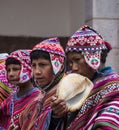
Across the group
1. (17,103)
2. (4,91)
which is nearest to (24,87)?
(17,103)

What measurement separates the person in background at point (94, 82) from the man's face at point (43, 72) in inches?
16.6

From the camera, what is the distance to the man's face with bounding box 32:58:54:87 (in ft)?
12.0

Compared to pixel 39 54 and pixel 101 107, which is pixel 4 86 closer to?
pixel 39 54

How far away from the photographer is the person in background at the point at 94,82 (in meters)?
2.95

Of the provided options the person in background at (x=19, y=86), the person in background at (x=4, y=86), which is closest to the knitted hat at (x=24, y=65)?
the person in background at (x=19, y=86)

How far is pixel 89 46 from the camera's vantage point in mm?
3195

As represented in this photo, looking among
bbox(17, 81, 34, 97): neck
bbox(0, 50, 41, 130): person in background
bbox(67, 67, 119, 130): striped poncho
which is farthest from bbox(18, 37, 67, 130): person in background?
bbox(17, 81, 34, 97): neck

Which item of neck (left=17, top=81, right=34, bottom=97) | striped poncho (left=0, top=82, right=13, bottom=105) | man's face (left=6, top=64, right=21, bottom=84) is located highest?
man's face (left=6, top=64, right=21, bottom=84)

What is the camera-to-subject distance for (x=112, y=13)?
7.19 m

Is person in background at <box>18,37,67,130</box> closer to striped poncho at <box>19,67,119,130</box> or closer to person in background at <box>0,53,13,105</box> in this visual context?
striped poncho at <box>19,67,119,130</box>

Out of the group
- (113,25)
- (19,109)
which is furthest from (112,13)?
(19,109)

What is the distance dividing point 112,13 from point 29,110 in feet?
11.0

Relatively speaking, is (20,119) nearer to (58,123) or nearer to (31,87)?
(31,87)

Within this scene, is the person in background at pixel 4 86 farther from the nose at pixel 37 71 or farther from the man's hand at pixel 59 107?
the man's hand at pixel 59 107
